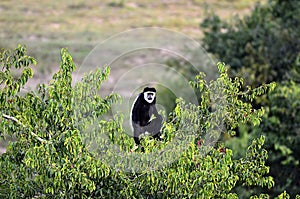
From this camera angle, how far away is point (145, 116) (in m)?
5.59

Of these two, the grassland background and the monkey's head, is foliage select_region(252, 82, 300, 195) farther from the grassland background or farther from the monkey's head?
the grassland background

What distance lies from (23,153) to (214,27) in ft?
33.8

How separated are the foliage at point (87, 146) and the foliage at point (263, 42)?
724 cm

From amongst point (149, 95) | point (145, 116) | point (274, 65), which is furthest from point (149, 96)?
point (274, 65)

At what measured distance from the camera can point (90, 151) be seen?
17.0 feet

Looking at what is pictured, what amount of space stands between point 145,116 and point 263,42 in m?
8.71

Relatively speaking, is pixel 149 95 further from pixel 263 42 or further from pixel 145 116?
pixel 263 42

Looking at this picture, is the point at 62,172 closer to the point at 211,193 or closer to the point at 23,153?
the point at 23,153

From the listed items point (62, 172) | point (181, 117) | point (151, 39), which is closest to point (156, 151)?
point (181, 117)

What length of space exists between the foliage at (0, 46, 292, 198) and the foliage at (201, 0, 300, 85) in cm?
724

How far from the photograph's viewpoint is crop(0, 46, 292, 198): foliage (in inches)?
196

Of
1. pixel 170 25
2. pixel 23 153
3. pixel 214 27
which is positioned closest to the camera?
pixel 23 153

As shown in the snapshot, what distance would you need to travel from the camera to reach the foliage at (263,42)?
44.1 ft

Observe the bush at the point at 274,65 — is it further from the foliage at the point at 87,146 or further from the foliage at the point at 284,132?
the foliage at the point at 87,146
